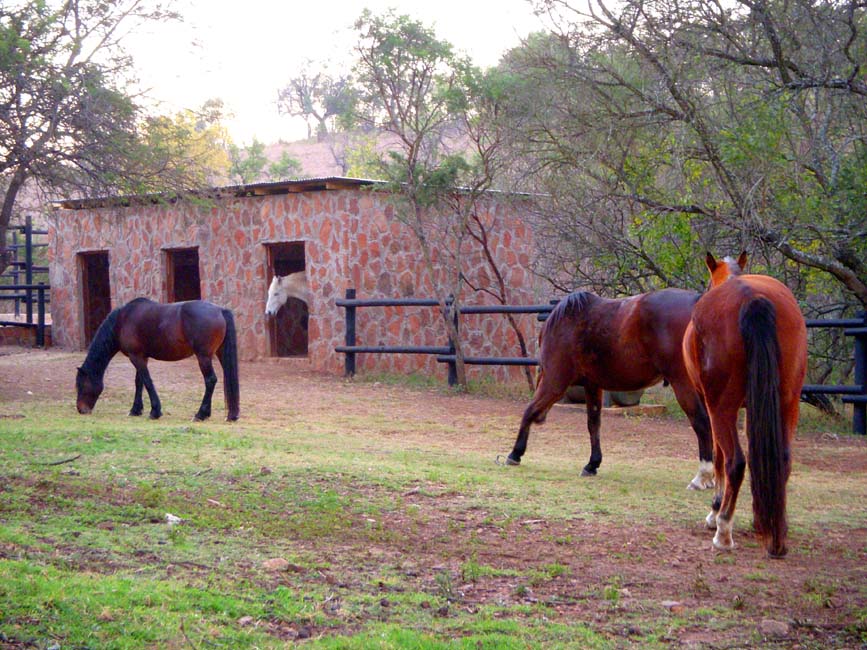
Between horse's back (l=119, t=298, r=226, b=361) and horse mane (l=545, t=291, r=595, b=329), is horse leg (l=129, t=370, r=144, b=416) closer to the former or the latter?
horse's back (l=119, t=298, r=226, b=361)

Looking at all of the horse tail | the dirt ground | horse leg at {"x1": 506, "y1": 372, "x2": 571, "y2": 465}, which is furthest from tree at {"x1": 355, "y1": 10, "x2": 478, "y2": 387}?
the horse tail

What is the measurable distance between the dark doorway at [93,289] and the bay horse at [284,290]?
19.6ft

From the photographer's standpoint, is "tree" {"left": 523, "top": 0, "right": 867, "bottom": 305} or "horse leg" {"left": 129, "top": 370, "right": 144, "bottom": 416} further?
"horse leg" {"left": 129, "top": 370, "right": 144, "bottom": 416}

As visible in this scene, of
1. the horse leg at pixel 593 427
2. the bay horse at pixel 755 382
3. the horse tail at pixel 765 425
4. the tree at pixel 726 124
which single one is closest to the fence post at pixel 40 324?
the tree at pixel 726 124

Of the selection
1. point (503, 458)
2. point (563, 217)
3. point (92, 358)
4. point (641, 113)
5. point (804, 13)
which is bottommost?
point (503, 458)

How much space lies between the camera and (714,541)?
512cm

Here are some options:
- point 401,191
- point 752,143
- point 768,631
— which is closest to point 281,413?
point 401,191

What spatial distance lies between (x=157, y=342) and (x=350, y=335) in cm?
Answer: 533

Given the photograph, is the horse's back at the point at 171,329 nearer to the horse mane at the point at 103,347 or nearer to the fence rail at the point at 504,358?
the horse mane at the point at 103,347

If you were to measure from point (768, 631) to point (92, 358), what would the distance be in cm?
877

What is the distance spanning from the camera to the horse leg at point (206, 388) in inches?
407

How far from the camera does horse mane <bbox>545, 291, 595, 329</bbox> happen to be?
24.8 feet

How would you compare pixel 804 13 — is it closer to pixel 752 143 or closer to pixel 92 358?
pixel 752 143

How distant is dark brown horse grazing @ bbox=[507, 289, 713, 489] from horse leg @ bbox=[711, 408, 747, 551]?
5.37ft
